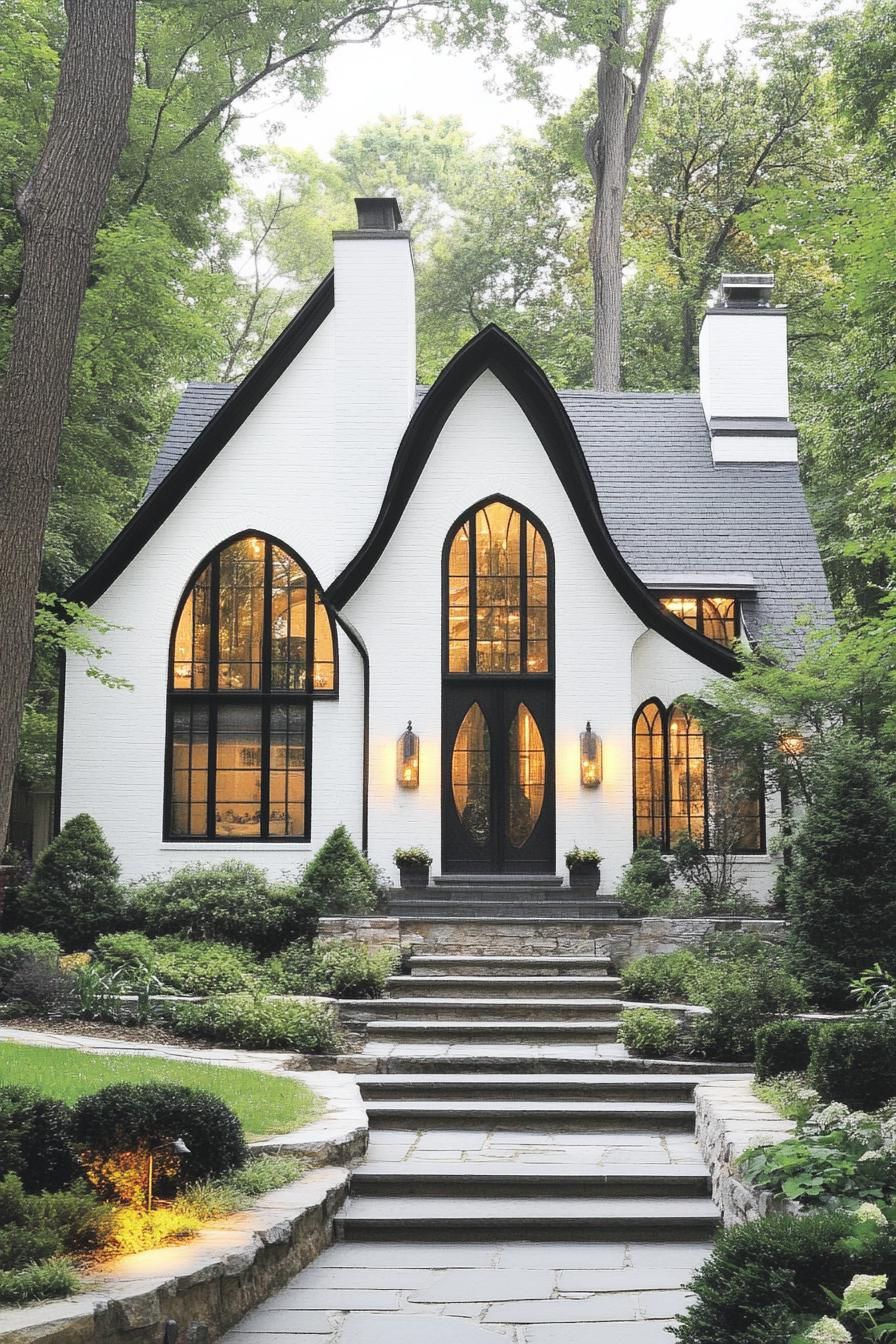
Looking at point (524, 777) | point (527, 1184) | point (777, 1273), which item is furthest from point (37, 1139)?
point (524, 777)

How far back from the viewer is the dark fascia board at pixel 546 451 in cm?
1562

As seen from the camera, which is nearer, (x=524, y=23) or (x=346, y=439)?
(x=346, y=439)

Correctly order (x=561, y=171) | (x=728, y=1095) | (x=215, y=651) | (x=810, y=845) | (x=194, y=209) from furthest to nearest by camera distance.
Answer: (x=561, y=171), (x=194, y=209), (x=215, y=651), (x=810, y=845), (x=728, y=1095)

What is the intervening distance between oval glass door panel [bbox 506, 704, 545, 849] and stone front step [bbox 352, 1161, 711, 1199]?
788 cm

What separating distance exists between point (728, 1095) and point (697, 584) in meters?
9.40

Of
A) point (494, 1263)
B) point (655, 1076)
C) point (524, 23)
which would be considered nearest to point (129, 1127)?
point (494, 1263)

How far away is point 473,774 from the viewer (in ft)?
51.3

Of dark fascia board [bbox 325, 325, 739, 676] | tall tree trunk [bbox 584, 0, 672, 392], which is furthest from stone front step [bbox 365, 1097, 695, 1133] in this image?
tall tree trunk [bbox 584, 0, 672, 392]

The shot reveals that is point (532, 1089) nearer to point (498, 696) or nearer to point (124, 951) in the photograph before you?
point (124, 951)

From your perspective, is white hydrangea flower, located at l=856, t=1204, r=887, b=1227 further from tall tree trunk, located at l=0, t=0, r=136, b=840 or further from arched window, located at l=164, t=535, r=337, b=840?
arched window, located at l=164, t=535, r=337, b=840

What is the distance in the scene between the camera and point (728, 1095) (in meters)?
8.54

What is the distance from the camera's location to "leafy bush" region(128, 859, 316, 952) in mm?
13059

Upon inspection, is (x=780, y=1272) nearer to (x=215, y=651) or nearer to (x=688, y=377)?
(x=215, y=651)

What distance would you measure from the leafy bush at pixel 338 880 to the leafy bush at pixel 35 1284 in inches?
354
